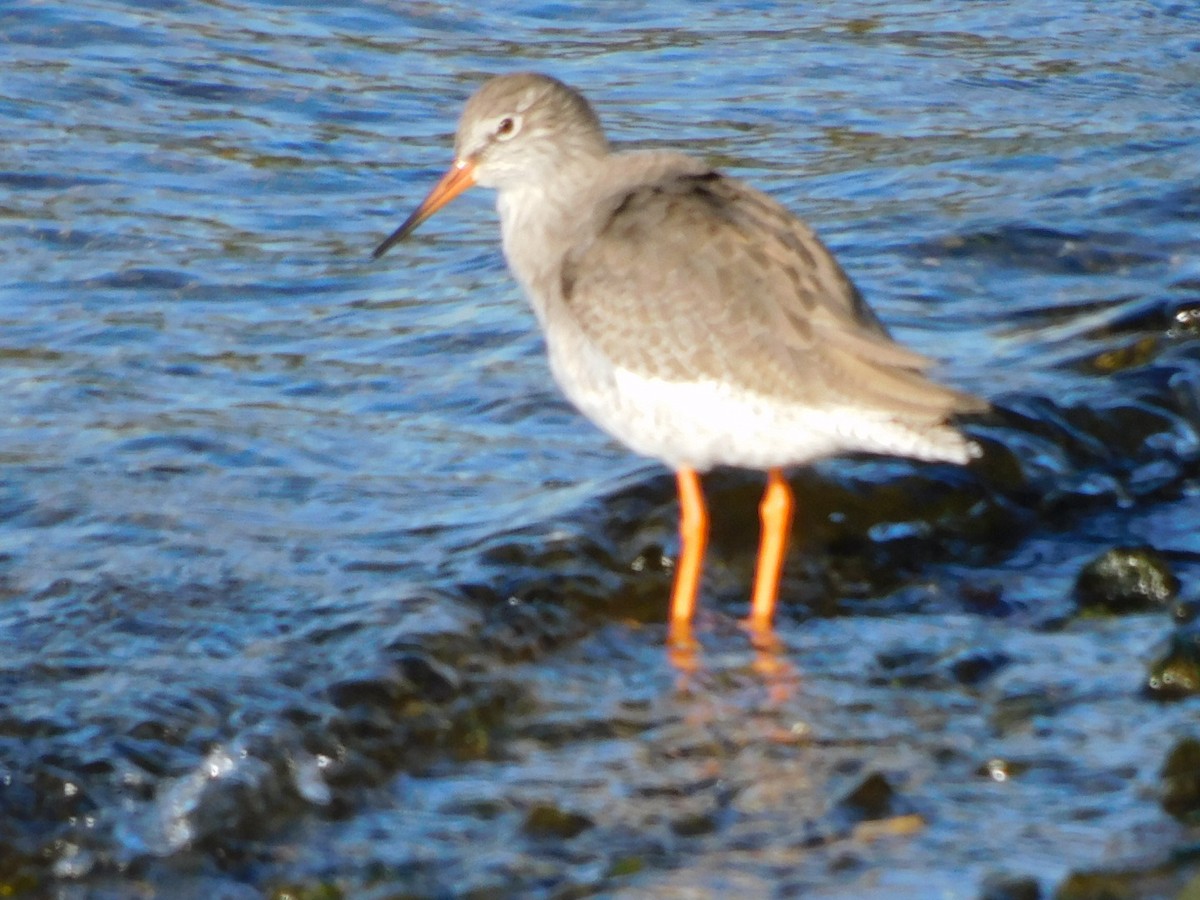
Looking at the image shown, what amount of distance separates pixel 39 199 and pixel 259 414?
9.19 ft

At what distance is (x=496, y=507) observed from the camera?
6.91 metres

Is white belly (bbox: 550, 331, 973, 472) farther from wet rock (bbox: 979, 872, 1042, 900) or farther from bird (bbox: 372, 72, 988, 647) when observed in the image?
wet rock (bbox: 979, 872, 1042, 900)

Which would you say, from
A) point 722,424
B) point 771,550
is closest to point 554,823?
point 722,424

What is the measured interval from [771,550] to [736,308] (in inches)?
41.0

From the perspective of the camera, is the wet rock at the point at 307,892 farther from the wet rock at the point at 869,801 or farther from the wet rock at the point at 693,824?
the wet rock at the point at 869,801

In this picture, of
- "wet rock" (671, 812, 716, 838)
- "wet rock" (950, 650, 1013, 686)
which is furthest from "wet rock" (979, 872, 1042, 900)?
"wet rock" (950, 650, 1013, 686)

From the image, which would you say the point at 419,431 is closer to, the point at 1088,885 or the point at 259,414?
the point at 259,414

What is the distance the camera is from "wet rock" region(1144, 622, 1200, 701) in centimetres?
530

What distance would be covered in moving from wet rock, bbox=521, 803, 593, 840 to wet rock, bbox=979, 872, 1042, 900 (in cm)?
105

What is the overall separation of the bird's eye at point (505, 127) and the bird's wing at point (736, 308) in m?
0.90

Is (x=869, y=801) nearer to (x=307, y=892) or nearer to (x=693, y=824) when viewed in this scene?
(x=693, y=824)

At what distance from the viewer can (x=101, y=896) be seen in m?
4.65

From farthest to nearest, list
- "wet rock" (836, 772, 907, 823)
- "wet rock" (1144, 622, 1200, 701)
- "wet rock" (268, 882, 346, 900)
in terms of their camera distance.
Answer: "wet rock" (1144, 622, 1200, 701), "wet rock" (836, 772, 907, 823), "wet rock" (268, 882, 346, 900)

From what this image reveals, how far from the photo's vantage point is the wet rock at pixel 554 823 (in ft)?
15.7
